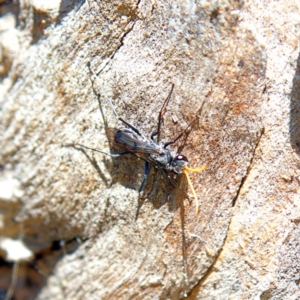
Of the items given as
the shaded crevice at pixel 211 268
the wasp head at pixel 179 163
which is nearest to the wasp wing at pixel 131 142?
the wasp head at pixel 179 163

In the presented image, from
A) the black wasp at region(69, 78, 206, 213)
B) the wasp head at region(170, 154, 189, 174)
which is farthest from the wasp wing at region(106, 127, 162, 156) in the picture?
the wasp head at region(170, 154, 189, 174)

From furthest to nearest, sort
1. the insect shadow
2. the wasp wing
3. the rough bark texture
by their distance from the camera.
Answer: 1. the wasp wing
2. the insect shadow
3. the rough bark texture

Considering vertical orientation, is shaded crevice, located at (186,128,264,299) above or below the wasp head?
below

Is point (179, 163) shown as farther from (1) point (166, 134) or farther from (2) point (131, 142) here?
(2) point (131, 142)

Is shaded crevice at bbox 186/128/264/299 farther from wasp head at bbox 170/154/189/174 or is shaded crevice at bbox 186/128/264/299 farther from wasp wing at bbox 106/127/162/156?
wasp wing at bbox 106/127/162/156

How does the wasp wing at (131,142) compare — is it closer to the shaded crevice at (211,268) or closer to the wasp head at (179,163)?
the wasp head at (179,163)

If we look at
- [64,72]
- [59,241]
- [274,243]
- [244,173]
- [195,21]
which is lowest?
[59,241]

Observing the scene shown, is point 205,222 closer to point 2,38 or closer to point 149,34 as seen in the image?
point 149,34

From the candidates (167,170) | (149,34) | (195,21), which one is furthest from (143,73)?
(167,170)
